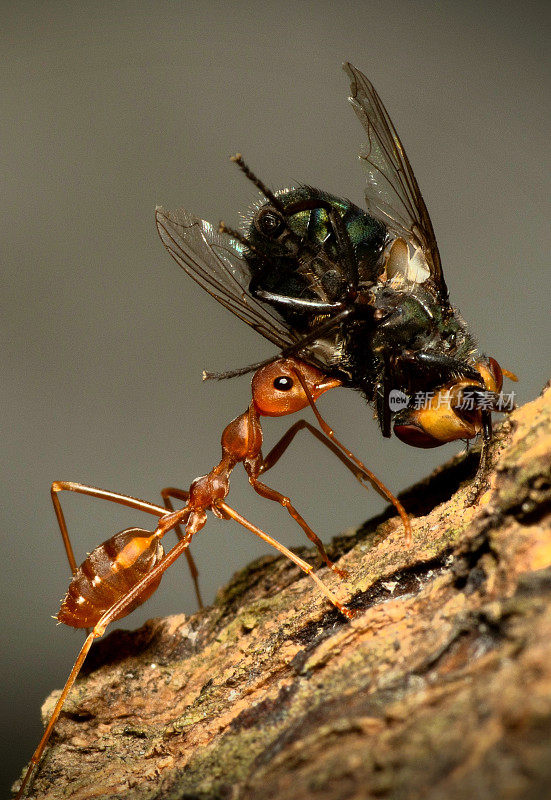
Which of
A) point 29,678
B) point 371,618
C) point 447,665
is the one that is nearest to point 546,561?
point 447,665

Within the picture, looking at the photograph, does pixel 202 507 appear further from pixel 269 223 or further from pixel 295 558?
pixel 269 223

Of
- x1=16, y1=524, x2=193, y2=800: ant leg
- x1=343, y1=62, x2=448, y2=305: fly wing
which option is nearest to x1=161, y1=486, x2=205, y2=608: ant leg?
x1=16, y1=524, x2=193, y2=800: ant leg

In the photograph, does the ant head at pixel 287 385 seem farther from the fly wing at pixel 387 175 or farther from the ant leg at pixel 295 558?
the fly wing at pixel 387 175

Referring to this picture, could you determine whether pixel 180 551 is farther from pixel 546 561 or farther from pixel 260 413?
pixel 546 561

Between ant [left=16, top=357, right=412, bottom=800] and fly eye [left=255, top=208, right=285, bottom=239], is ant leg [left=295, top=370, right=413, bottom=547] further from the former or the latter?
fly eye [left=255, top=208, right=285, bottom=239]

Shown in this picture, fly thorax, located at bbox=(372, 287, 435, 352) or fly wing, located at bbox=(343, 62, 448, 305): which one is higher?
fly wing, located at bbox=(343, 62, 448, 305)

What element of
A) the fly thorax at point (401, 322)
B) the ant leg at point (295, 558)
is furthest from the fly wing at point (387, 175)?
the ant leg at point (295, 558)

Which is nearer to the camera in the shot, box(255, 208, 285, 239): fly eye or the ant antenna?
the ant antenna
